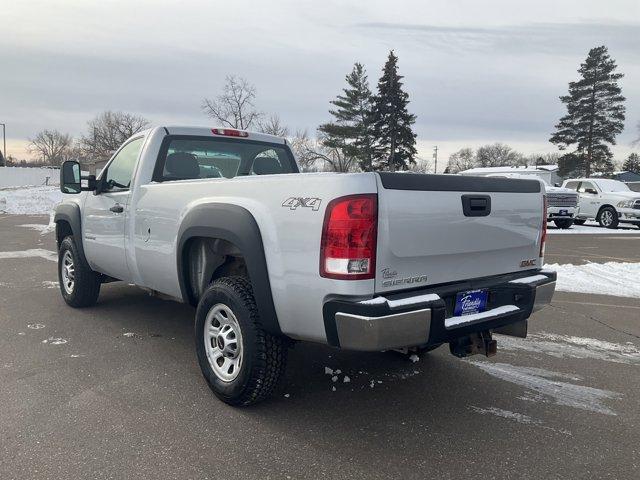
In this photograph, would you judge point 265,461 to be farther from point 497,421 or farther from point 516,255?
point 516,255

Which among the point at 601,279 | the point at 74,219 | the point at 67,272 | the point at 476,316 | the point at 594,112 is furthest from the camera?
A: the point at 594,112

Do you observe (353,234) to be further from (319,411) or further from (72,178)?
(72,178)

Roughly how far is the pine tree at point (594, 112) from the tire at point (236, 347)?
166 feet

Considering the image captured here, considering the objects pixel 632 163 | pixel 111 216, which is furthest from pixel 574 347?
pixel 632 163

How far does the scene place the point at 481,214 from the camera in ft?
10.9

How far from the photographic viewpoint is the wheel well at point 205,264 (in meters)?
3.78

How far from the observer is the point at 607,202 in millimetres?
20625

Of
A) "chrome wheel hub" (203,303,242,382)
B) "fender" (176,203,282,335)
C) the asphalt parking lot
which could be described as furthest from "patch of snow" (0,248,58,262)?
"fender" (176,203,282,335)

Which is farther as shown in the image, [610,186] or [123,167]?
[610,186]

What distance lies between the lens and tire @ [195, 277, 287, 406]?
326 cm

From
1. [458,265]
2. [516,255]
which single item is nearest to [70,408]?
[458,265]

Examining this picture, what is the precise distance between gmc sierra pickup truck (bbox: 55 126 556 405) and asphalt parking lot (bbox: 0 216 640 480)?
0.40 metres

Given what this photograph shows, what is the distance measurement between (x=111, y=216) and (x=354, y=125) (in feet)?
148

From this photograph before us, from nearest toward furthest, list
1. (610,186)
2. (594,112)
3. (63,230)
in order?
(63,230), (610,186), (594,112)
